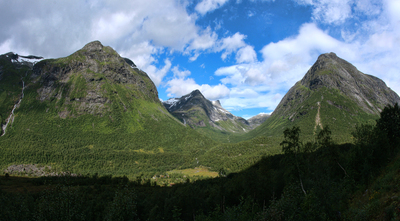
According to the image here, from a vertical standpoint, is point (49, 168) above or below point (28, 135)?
below

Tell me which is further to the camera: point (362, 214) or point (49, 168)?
point (49, 168)

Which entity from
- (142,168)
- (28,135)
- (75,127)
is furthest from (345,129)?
(28,135)

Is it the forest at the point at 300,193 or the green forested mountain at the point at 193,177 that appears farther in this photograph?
the green forested mountain at the point at 193,177

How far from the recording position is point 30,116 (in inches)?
7382

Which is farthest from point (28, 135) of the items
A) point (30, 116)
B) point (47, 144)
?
point (30, 116)

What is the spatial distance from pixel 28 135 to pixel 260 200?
697 ft

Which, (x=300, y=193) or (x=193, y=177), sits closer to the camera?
(x=300, y=193)

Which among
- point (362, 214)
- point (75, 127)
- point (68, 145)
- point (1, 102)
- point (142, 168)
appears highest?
point (1, 102)

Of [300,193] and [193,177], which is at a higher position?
[300,193]

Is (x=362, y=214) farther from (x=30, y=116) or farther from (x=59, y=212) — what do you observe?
(x=30, y=116)

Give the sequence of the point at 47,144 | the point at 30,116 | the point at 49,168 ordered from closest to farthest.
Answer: the point at 49,168 < the point at 47,144 < the point at 30,116

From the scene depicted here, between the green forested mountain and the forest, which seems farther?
the green forested mountain

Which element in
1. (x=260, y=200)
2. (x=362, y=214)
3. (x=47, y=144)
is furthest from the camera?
(x=47, y=144)

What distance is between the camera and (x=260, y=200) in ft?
178
